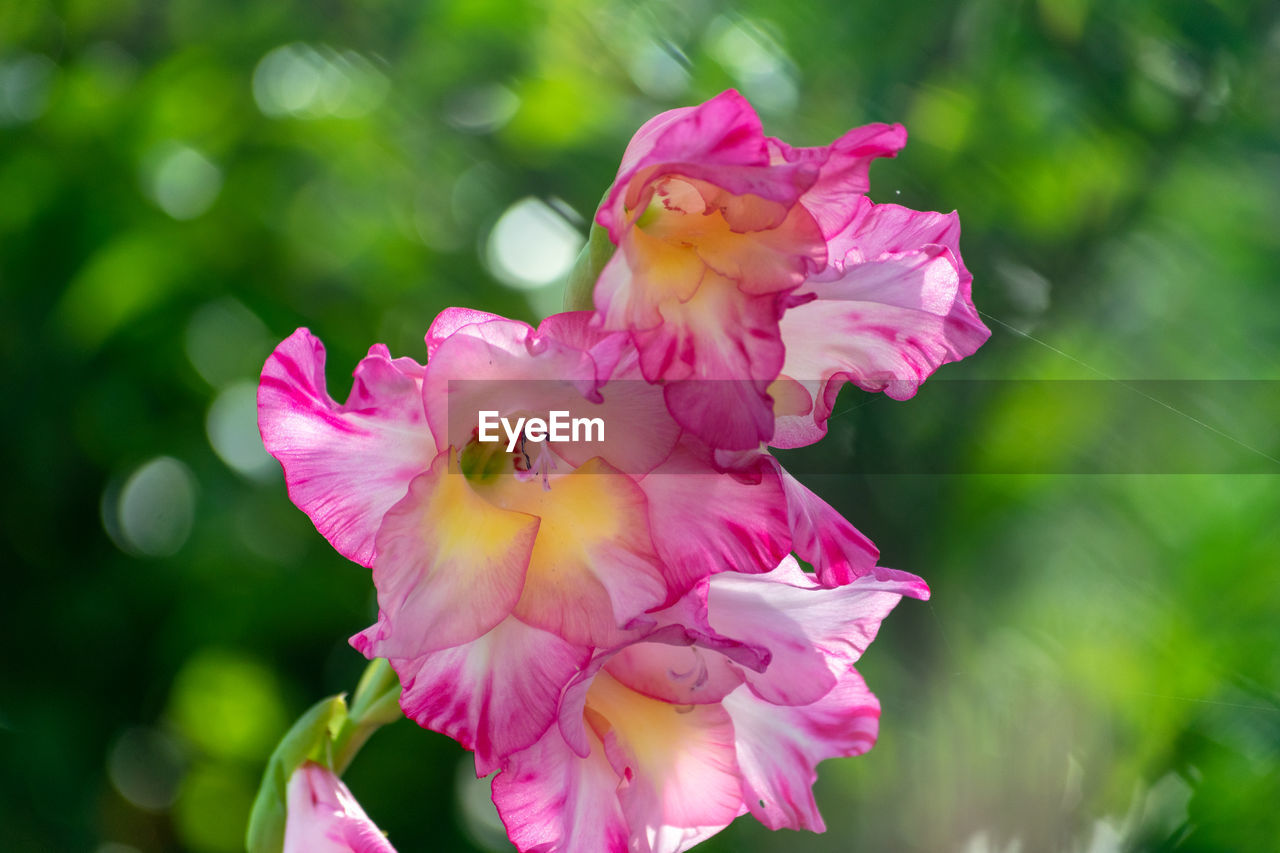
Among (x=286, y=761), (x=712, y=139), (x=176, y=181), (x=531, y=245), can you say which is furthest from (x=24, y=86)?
(x=712, y=139)

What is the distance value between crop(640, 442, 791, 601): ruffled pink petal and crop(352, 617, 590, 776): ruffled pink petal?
1.2 inches

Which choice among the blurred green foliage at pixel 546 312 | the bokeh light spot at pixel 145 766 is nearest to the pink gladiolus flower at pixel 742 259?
the blurred green foliage at pixel 546 312

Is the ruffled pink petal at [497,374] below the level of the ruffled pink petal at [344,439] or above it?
above

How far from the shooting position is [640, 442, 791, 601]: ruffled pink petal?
0.26 m

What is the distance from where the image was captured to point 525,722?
260 mm

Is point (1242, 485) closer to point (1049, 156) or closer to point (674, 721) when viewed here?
point (1049, 156)

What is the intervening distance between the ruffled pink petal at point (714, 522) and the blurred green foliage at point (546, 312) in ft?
1.61

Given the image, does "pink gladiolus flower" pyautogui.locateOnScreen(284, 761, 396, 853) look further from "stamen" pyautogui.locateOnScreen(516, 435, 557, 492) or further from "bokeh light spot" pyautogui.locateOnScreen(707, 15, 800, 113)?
"bokeh light spot" pyautogui.locateOnScreen(707, 15, 800, 113)

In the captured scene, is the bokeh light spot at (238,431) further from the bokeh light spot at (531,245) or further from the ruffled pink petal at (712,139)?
the ruffled pink petal at (712,139)

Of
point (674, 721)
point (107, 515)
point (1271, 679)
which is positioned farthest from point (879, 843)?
point (107, 515)

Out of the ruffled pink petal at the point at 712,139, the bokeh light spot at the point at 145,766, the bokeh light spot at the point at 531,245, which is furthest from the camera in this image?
the bokeh light spot at the point at 145,766

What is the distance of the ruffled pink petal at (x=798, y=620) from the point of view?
302 millimetres

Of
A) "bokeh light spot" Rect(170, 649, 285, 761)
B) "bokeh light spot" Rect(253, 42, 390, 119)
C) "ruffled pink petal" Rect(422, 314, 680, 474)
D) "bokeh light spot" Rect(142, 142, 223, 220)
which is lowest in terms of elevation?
"bokeh light spot" Rect(170, 649, 285, 761)

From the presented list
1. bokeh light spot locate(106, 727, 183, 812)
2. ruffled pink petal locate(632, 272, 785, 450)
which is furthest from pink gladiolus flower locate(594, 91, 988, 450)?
bokeh light spot locate(106, 727, 183, 812)
